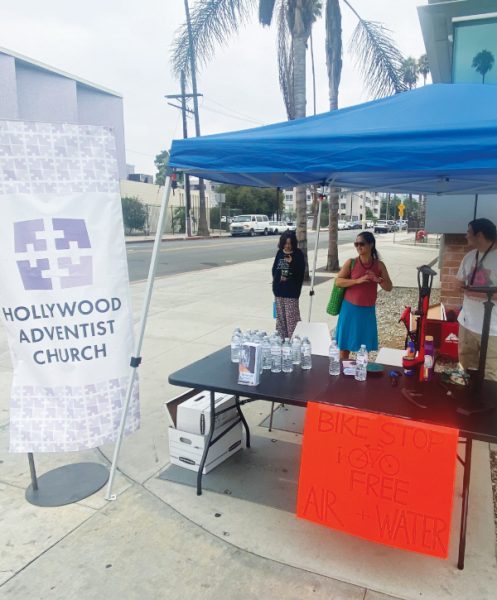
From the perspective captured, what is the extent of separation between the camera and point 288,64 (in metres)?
12.1

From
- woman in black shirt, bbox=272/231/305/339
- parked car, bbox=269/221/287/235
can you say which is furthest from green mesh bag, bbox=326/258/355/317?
parked car, bbox=269/221/287/235

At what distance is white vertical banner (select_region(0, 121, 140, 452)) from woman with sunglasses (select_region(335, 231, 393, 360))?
7.18 ft

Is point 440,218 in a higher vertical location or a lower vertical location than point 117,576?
higher

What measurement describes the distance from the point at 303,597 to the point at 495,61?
19.5 ft

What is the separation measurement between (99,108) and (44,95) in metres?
7.13

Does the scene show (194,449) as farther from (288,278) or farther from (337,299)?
(288,278)

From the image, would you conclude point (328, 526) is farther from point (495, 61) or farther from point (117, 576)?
point (495, 61)

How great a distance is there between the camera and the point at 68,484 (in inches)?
125

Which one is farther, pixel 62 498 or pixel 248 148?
pixel 62 498

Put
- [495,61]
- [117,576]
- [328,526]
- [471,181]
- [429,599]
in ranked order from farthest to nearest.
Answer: [495,61] → [471,181] → [328,526] → [117,576] → [429,599]

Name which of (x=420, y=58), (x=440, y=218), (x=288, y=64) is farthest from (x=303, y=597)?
(x=420, y=58)

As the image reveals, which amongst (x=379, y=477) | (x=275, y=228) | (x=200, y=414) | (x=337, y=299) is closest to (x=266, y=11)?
(x=337, y=299)

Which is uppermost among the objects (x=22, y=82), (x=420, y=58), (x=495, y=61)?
(x=420, y=58)

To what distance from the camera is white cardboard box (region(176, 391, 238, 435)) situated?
3197 mm
